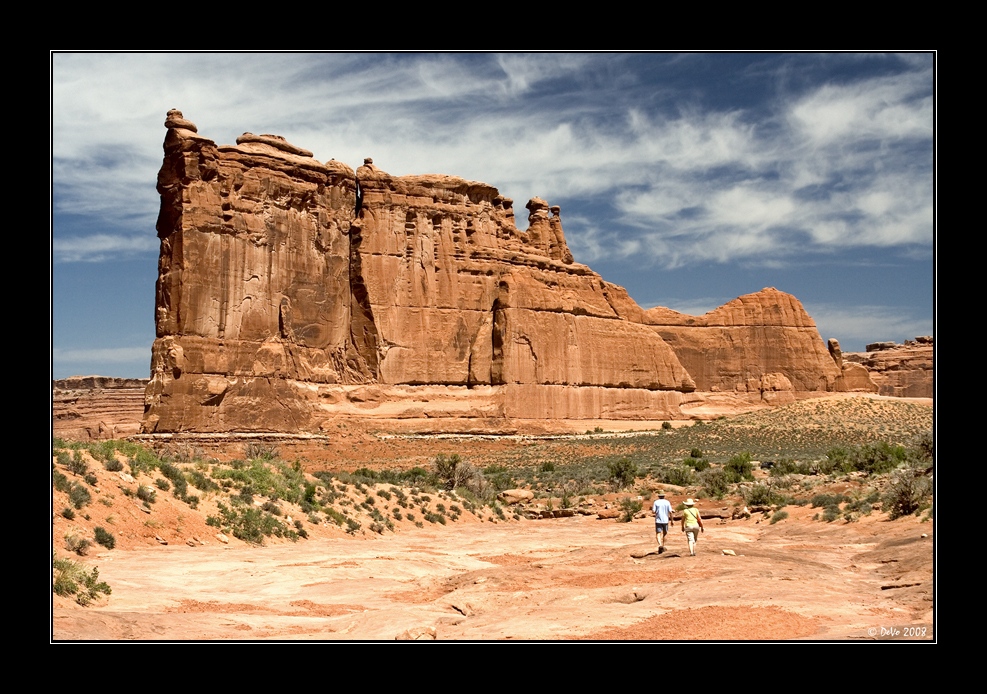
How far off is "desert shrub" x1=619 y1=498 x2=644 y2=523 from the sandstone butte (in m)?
30.0

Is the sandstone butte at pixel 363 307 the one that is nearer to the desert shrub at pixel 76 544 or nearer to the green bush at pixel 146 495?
the green bush at pixel 146 495

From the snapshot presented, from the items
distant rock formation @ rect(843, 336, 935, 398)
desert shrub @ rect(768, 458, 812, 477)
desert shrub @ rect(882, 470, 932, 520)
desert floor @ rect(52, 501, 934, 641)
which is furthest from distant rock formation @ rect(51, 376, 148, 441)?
distant rock formation @ rect(843, 336, 935, 398)

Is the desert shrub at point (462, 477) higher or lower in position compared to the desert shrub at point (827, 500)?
lower

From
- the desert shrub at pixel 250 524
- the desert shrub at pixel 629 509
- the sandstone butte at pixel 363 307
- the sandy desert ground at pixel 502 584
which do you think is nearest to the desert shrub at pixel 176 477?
the sandy desert ground at pixel 502 584

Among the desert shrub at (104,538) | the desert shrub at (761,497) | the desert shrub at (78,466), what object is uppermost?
the desert shrub at (78,466)

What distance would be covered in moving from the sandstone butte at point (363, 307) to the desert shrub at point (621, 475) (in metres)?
24.9

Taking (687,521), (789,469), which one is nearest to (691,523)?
(687,521)

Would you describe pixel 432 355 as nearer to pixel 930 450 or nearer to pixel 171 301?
pixel 171 301

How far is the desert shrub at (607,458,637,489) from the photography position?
37562 mm

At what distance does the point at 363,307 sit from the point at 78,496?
157 ft

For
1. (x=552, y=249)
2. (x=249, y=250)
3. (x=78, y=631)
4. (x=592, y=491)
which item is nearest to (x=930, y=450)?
(x=592, y=491)

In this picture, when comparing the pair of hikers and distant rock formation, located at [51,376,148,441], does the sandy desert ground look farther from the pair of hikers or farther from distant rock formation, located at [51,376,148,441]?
distant rock formation, located at [51,376,148,441]

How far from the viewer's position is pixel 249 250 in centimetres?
5878

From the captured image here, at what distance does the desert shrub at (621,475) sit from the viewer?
3756 cm
